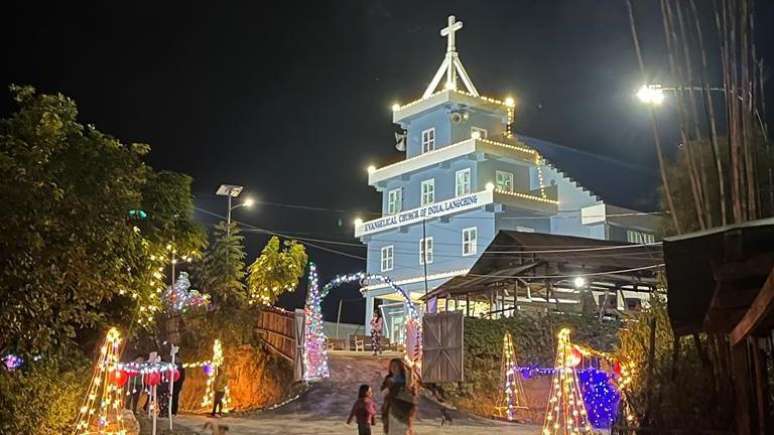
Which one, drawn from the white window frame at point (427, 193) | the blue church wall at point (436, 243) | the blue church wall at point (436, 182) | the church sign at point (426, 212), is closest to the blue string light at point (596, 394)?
the blue church wall at point (436, 243)

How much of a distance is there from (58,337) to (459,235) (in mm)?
23327

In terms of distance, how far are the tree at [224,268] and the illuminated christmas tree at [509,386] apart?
957cm

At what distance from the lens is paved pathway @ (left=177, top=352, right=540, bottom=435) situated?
632 inches

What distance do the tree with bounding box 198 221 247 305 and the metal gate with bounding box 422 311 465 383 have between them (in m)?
7.89

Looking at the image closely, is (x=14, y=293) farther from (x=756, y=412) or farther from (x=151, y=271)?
(x=756, y=412)

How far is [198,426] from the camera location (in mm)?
16625

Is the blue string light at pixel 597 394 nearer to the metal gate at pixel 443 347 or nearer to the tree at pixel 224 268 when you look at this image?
the metal gate at pixel 443 347

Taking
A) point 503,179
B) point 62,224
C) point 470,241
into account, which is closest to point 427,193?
point 503,179

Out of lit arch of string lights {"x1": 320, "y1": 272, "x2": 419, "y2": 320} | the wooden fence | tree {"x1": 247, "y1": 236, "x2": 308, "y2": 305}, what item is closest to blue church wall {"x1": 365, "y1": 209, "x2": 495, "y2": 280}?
lit arch of string lights {"x1": 320, "y1": 272, "x2": 419, "y2": 320}

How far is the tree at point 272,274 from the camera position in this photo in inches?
1077

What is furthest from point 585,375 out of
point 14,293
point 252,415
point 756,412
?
point 14,293

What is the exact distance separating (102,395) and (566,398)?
8718mm

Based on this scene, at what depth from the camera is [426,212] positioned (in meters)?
34.4

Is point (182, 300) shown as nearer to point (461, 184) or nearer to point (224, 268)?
point (224, 268)
